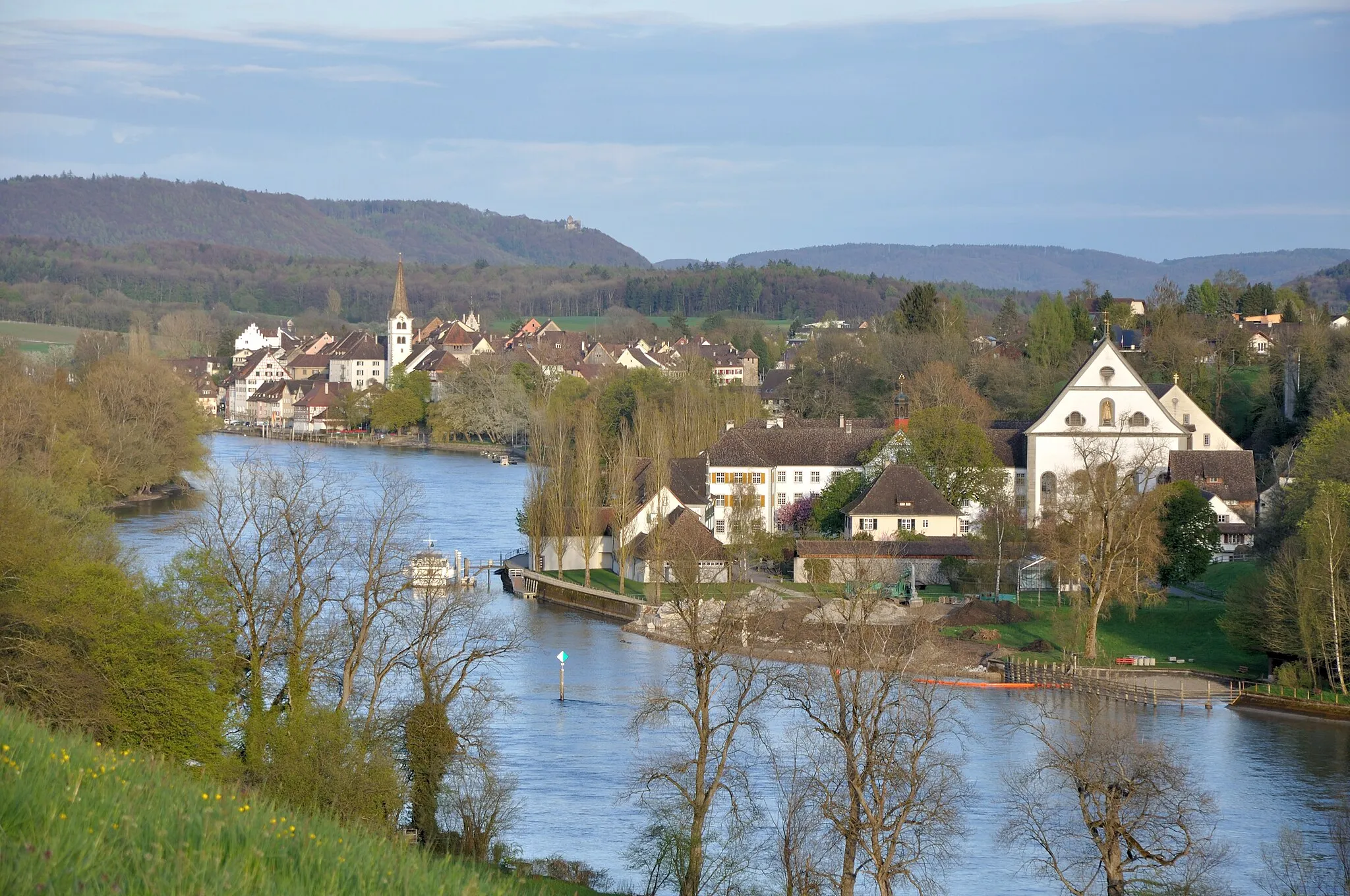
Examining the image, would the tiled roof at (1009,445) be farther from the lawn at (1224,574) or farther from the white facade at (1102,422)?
the lawn at (1224,574)

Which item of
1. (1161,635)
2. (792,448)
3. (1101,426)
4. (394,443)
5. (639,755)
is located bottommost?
(639,755)

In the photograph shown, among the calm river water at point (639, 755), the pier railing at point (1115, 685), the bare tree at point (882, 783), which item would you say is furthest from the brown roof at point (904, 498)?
the bare tree at point (882, 783)

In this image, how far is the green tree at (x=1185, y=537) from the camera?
31141 millimetres

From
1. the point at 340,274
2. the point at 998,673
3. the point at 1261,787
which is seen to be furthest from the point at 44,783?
the point at 340,274

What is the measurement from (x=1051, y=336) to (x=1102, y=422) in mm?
19838

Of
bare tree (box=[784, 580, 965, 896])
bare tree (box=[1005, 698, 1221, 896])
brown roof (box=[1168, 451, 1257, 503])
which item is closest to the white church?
brown roof (box=[1168, 451, 1257, 503])

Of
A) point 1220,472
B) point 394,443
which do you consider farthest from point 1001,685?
point 394,443

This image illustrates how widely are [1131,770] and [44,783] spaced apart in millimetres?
12224

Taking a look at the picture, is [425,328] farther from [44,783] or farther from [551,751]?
[44,783]

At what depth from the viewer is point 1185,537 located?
102 ft

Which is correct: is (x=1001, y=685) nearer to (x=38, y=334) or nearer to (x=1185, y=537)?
(x=1185, y=537)

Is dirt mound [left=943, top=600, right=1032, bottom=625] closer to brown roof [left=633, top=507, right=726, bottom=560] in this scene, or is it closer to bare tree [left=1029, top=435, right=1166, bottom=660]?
bare tree [left=1029, top=435, right=1166, bottom=660]

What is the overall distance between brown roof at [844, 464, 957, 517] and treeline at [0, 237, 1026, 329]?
9905cm

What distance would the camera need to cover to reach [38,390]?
45.1m
